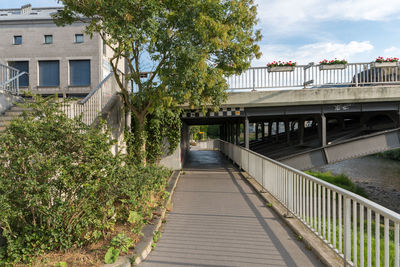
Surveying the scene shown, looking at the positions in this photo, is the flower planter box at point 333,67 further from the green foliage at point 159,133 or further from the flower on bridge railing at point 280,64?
the green foliage at point 159,133

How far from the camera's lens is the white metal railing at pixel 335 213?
2.74 metres

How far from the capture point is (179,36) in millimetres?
7727

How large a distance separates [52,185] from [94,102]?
508 centimetres

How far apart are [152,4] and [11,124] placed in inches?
176

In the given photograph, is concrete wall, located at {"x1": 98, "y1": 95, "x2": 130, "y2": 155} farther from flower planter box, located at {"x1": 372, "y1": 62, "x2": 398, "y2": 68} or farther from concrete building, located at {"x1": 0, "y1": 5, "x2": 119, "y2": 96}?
concrete building, located at {"x1": 0, "y1": 5, "x2": 119, "y2": 96}

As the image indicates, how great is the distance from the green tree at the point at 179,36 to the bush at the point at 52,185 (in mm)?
3618

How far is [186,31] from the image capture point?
25.3 feet

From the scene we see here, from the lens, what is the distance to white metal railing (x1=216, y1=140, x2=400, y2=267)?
2736 mm

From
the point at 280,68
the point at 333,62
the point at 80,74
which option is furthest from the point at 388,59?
the point at 80,74

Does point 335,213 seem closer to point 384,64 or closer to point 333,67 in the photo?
point 333,67

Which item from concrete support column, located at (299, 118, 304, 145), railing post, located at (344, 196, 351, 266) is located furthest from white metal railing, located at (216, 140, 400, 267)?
concrete support column, located at (299, 118, 304, 145)

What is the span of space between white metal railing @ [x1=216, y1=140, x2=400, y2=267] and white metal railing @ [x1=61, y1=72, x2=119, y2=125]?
466cm

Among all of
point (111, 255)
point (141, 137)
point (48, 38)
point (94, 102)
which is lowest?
point (111, 255)

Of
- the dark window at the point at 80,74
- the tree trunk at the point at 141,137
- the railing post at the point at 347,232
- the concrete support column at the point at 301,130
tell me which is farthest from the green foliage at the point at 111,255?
the dark window at the point at 80,74
